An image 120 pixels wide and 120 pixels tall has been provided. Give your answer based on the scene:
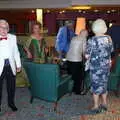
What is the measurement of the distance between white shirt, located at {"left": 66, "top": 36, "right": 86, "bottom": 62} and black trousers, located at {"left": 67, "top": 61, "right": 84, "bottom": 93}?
12 centimetres

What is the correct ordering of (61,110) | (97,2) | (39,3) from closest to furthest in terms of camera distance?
(61,110)
(97,2)
(39,3)

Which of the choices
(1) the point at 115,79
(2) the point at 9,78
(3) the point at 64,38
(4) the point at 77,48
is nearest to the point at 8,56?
(2) the point at 9,78

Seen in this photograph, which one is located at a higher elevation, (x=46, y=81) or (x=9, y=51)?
(x=9, y=51)

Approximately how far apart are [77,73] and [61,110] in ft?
4.36

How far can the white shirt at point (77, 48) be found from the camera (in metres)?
6.62

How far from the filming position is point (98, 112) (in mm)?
5465

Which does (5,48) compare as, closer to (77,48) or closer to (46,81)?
(46,81)

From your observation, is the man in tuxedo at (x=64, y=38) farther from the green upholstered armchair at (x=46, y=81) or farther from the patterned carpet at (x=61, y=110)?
the green upholstered armchair at (x=46, y=81)

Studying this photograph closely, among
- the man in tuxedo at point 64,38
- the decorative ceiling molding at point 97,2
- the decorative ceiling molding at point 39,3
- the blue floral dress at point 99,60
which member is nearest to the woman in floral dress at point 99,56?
the blue floral dress at point 99,60

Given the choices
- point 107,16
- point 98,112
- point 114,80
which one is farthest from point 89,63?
point 107,16

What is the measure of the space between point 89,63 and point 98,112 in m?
0.78

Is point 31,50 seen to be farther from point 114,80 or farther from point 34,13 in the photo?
point 34,13

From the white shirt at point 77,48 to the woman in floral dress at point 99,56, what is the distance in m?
1.22

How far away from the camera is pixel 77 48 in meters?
6.62
